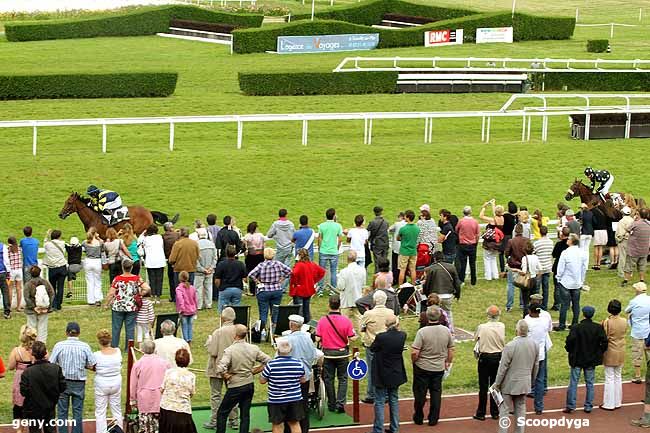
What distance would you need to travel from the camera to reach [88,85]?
29.1m

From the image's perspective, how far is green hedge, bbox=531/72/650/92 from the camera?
32.6 m

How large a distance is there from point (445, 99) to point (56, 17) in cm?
1795

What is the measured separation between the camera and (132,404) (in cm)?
1148

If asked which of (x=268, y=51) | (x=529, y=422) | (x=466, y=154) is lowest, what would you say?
(x=529, y=422)

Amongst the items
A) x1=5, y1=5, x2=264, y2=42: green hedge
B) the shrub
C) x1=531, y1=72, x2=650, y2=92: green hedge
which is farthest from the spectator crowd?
x1=5, y1=5, x2=264, y2=42: green hedge

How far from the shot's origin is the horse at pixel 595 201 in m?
18.7

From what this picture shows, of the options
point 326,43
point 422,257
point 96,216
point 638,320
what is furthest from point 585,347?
point 326,43

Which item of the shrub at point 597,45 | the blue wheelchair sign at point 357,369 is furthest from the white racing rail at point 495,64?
the blue wheelchair sign at point 357,369

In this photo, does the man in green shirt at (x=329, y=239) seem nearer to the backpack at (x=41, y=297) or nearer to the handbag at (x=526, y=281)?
the handbag at (x=526, y=281)

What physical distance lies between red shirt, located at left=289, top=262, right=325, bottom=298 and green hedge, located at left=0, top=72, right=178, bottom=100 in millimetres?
15108

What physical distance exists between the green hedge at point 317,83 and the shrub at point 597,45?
33.2 ft

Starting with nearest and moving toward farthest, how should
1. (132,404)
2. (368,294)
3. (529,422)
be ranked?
(132,404) < (529,422) < (368,294)

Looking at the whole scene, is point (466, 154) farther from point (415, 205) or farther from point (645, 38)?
point (645, 38)

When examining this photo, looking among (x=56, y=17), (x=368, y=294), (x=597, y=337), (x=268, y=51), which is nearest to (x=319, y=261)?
(x=368, y=294)
